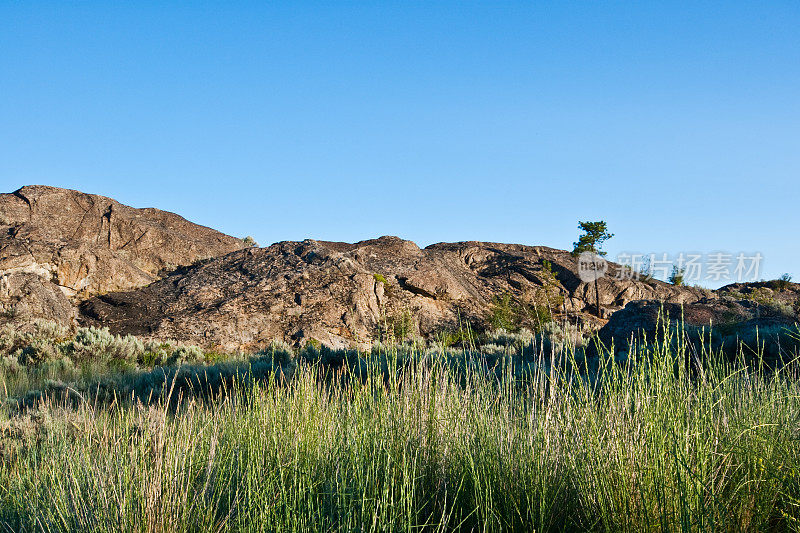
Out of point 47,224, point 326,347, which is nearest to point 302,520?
point 326,347

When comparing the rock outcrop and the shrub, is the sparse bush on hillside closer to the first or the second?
the rock outcrop

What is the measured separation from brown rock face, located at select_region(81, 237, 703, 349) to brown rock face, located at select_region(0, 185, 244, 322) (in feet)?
A: 2.05

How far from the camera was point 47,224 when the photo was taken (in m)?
14.5

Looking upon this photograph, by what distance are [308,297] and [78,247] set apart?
5261 millimetres

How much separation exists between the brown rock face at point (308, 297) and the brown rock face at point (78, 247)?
2.05 feet

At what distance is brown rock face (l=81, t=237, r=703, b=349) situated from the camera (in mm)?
11297

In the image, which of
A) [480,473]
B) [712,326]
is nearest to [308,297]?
[712,326]

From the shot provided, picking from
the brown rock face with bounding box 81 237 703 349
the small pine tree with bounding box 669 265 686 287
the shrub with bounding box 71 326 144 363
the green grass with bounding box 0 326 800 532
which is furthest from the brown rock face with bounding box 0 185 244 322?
the small pine tree with bounding box 669 265 686 287

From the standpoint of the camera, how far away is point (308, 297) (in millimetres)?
11914

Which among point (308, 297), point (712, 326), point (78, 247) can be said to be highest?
point (78, 247)

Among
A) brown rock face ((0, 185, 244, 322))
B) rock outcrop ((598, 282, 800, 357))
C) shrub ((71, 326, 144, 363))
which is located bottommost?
→ shrub ((71, 326, 144, 363))

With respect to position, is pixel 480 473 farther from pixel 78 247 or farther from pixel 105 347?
pixel 78 247

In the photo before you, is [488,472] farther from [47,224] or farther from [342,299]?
[47,224]

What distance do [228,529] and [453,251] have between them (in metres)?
15.9
